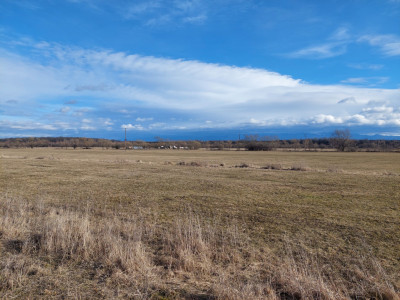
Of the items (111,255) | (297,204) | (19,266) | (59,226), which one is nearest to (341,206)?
(297,204)

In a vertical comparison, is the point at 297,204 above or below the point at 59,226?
below

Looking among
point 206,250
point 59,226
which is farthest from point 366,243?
point 59,226

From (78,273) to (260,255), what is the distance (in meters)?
3.76

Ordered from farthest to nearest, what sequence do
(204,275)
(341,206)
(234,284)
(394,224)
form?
(341,206), (394,224), (204,275), (234,284)

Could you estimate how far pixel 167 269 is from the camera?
517 centimetres

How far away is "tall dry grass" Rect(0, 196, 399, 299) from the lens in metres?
4.26

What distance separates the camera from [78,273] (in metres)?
4.91

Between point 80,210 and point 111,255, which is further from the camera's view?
point 80,210

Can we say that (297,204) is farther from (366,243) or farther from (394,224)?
(366,243)

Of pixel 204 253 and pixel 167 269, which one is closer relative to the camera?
pixel 167 269

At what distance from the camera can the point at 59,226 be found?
21.5ft

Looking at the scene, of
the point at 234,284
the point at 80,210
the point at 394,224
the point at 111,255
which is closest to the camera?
the point at 234,284

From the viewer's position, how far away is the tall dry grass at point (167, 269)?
4258 millimetres

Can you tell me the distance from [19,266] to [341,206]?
38.5 feet
